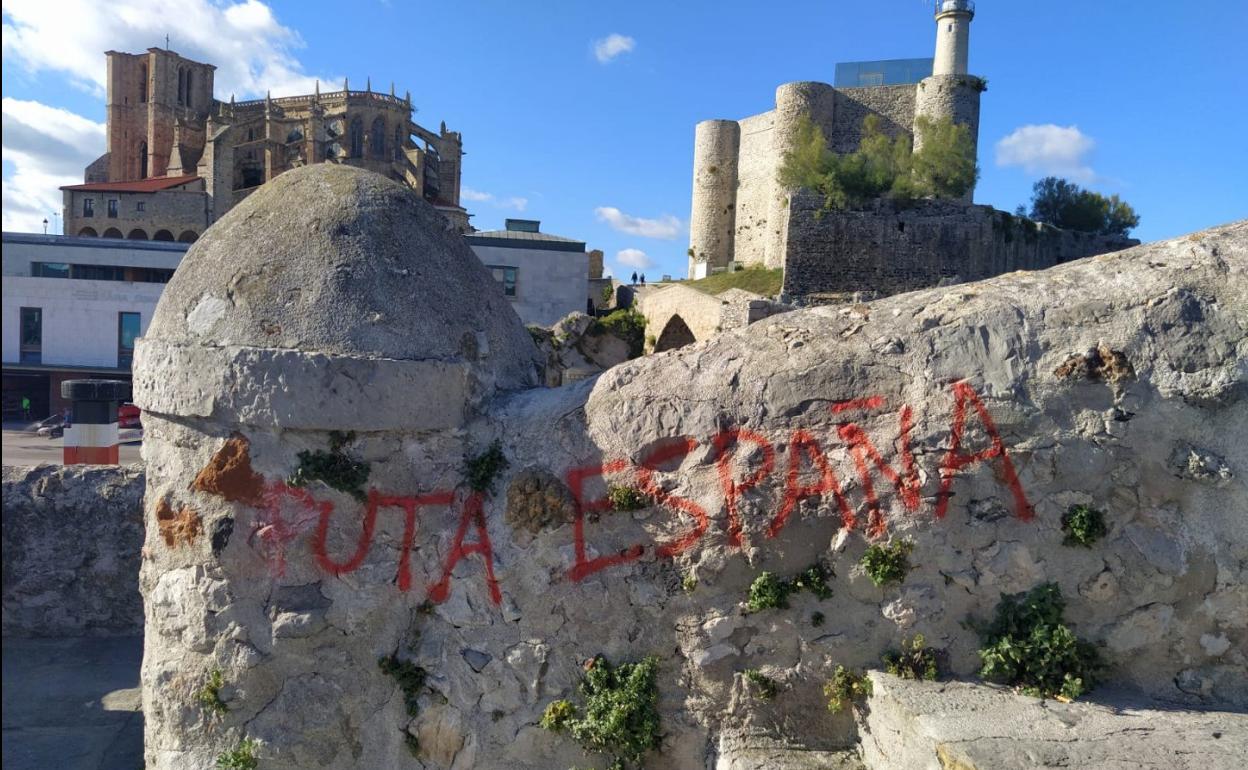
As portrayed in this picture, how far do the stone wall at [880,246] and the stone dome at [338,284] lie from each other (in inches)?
868

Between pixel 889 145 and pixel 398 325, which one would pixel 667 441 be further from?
pixel 889 145

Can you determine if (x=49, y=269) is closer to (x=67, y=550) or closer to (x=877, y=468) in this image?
(x=67, y=550)

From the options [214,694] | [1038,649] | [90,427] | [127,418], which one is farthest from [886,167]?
[214,694]

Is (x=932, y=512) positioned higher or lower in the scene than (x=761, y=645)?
higher

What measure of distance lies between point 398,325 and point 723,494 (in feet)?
5.02

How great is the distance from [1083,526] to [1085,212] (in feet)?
117

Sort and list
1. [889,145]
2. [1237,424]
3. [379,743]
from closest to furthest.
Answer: [1237,424] → [379,743] → [889,145]

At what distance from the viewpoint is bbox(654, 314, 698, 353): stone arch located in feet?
68.1

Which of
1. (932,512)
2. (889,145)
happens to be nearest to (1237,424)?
(932,512)

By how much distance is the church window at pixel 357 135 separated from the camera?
4861 cm

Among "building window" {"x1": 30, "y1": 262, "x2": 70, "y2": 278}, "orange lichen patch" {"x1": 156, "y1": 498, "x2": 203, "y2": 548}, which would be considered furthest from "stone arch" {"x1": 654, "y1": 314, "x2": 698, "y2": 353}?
"building window" {"x1": 30, "y1": 262, "x2": 70, "y2": 278}

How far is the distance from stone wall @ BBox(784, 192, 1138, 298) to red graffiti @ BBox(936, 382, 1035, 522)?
880 inches

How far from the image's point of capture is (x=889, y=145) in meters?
29.7

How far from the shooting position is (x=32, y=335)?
1203 inches
